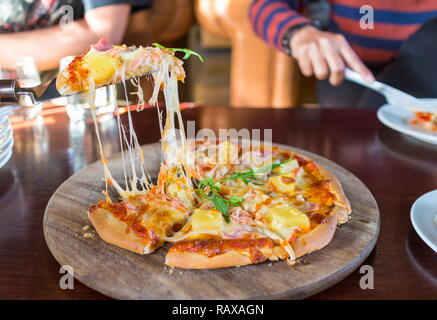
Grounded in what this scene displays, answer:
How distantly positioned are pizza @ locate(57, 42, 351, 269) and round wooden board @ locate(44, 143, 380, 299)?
0.02 m

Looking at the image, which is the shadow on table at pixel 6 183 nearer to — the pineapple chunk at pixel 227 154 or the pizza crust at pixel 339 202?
the pineapple chunk at pixel 227 154

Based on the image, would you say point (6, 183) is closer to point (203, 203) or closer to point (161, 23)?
point (203, 203)

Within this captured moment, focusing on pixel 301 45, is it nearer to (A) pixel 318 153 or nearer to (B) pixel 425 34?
(A) pixel 318 153

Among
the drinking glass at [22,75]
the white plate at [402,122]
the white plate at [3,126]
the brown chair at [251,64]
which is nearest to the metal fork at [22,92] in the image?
the white plate at [3,126]

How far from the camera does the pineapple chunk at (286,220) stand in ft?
3.21

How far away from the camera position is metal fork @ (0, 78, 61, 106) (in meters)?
0.97

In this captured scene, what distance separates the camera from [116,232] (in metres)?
0.95

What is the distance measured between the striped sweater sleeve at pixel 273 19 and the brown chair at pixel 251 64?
3.66 feet

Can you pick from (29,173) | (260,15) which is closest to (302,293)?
(29,173)

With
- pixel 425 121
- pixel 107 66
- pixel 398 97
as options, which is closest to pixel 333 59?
pixel 398 97

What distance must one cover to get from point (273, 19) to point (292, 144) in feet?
2.92

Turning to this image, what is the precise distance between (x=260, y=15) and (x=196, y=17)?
1.81m

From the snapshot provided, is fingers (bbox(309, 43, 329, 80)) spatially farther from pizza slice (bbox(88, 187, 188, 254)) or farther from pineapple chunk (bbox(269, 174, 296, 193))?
pizza slice (bbox(88, 187, 188, 254))

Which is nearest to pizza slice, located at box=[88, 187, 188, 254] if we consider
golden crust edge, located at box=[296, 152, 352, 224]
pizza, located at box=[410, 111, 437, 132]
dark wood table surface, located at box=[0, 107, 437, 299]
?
dark wood table surface, located at box=[0, 107, 437, 299]
